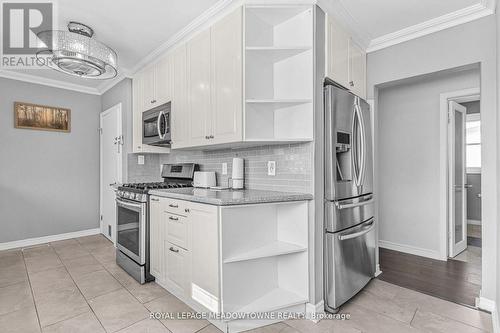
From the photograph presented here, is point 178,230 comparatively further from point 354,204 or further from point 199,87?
point 354,204

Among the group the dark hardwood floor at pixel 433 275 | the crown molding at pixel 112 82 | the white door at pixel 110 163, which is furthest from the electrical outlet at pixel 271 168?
the crown molding at pixel 112 82

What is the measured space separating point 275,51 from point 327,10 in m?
0.57

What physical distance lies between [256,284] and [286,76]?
1.72 m

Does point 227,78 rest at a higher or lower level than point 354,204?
higher

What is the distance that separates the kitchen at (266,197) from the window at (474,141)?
3.60 meters

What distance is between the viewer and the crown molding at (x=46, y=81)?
12.6 ft

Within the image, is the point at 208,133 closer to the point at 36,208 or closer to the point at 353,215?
the point at 353,215

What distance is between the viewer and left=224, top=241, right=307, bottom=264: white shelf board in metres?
1.89

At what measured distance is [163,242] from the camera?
246 centimetres

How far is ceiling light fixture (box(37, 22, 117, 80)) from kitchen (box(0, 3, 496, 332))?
30.8 inches

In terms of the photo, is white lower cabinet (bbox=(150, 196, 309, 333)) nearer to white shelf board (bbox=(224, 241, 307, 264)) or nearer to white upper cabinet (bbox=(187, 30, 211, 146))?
white shelf board (bbox=(224, 241, 307, 264))

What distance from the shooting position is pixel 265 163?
2.49 m

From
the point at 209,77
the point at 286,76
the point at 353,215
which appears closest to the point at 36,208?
the point at 209,77
